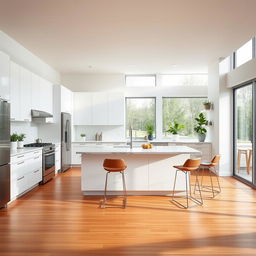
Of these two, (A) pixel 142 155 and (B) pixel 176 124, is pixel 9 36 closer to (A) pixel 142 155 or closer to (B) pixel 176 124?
(A) pixel 142 155

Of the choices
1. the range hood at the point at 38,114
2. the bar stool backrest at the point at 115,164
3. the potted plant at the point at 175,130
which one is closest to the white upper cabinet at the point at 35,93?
the range hood at the point at 38,114

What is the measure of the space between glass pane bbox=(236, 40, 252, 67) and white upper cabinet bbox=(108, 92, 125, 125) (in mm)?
3657

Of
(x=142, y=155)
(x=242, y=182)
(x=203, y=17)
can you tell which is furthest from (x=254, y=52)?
(x=142, y=155)

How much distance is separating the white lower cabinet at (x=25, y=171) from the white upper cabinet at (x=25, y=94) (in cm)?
81

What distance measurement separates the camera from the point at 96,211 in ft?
14.2

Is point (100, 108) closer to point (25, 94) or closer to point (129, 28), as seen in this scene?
point (25, 94)

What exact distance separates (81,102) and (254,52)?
5.29 metres

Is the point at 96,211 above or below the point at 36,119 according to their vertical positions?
below

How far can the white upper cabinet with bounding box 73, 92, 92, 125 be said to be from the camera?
9000mm

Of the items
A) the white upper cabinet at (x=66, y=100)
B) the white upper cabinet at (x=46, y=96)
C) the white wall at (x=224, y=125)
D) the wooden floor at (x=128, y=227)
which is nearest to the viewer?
the wooden floor at (x=128, y=227)

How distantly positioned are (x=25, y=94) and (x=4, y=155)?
6.22 feet

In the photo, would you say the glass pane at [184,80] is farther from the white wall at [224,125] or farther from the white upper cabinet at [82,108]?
the white upper cabinet at [82,108]

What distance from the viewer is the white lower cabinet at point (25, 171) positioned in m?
4.80

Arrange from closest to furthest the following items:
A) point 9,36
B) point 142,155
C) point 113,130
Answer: point 142,155 < point 9,36 < point 113,130
